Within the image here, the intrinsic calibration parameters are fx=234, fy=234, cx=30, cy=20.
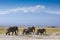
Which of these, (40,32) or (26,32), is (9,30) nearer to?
(26,32)

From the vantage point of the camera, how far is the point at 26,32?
3394 cm

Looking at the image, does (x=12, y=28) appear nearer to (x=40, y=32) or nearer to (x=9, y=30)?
(x=9, y=30)

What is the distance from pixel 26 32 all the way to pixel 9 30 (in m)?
2.48

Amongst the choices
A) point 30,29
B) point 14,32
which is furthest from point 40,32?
point 14,32

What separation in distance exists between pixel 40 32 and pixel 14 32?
13.4 ft

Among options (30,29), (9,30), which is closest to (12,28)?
(9,30)

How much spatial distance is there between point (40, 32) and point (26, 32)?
232 centimetres

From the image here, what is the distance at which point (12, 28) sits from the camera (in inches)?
1332

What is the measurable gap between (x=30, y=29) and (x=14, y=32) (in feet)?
8.21

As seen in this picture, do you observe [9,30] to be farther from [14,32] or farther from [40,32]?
[40,32]

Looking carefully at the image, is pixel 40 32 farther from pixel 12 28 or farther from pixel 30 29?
pixel 12 28

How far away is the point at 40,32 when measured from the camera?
35.0m

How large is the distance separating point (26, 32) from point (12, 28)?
211 cm

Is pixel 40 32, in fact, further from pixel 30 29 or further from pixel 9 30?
pixel 9 30
